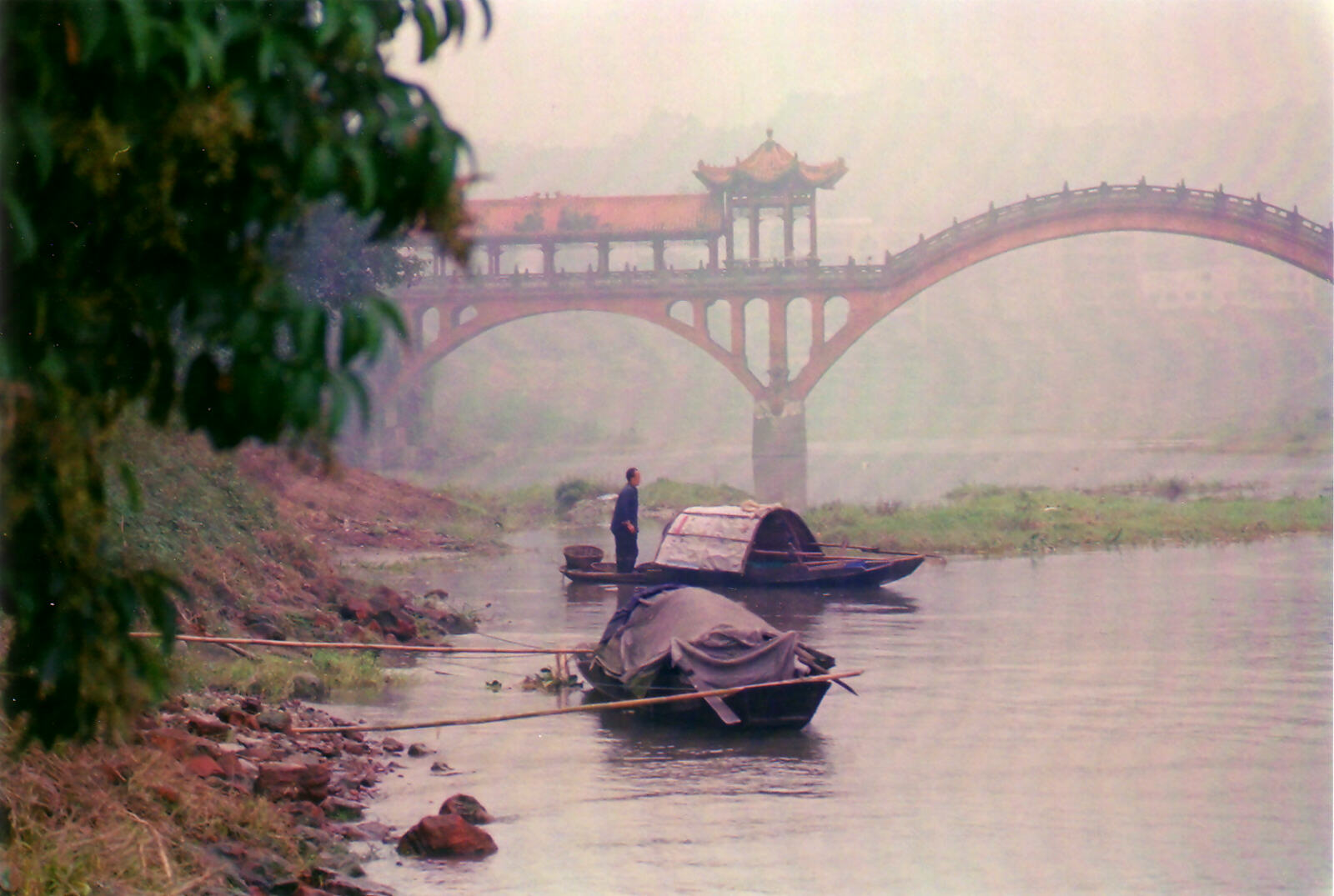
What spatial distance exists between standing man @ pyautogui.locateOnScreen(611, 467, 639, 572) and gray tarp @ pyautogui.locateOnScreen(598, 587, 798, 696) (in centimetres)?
542

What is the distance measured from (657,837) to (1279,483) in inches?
1420

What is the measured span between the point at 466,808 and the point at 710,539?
9.60 meters

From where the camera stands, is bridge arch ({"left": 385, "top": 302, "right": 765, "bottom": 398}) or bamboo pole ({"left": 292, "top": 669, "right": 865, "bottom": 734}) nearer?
bamboo pole ({"left": 292, "top": 669, "right": 865, "bottom": 734})

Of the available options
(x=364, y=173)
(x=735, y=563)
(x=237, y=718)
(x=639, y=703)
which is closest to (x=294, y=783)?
(x=237, y=718)

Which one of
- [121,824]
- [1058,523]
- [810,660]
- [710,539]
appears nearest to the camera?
[121,824]

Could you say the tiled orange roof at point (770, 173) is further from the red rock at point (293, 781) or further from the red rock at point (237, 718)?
the red rock at point (293, 781)

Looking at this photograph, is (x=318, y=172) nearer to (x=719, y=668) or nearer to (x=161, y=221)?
(x=161, y=221)

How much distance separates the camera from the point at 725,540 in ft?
55.4

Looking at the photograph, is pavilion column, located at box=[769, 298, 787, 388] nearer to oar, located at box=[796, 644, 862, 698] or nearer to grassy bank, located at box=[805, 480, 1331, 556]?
grassy bank, located at box=[805, 480, 1331, 556]

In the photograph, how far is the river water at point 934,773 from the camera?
23.4 feet

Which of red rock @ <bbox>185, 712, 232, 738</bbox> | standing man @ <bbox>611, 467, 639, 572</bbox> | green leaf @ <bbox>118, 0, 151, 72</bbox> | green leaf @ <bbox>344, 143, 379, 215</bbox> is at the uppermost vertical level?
green leaf @ <bbox>118, 0, 151, 72</bbox>

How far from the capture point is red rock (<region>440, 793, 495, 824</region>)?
7.51m

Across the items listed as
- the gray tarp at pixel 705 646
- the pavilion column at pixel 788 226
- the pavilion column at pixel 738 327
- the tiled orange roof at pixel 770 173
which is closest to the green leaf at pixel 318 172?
the gray tarp at pixel 705 646

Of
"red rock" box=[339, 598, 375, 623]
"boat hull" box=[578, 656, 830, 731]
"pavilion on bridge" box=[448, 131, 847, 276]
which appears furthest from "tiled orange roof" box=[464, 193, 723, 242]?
"boat hull" box=[578, 656, 830, 731]
